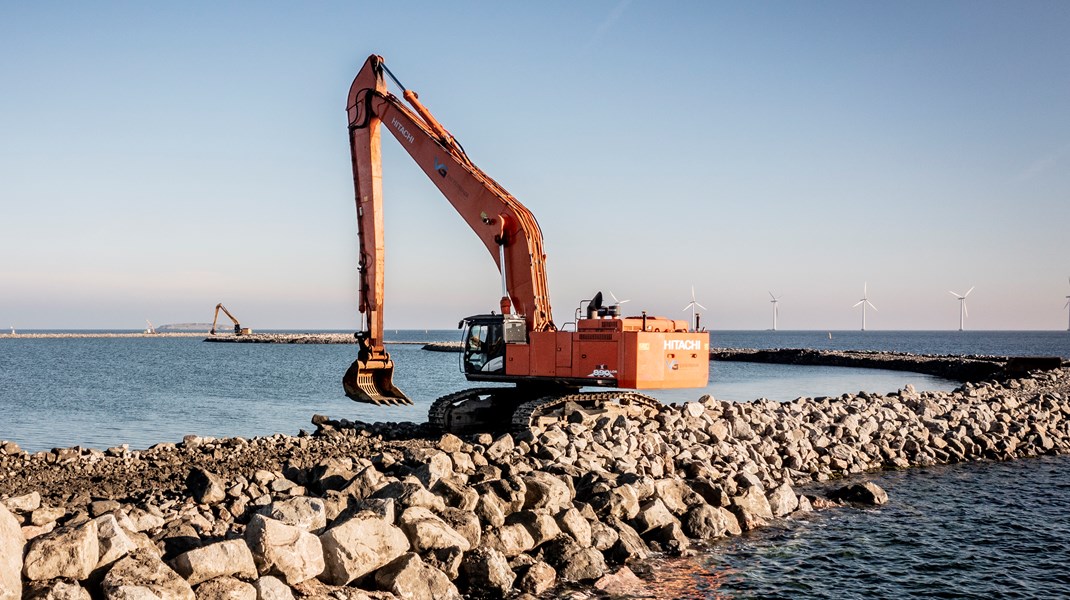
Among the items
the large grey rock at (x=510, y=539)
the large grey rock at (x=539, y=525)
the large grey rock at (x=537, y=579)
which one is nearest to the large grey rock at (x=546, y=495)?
the large grey rock at (x=539, y=525)

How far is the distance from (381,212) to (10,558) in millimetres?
13408

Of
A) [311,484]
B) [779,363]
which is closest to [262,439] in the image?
[311,484]

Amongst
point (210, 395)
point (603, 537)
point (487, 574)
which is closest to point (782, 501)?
point (603, 537)

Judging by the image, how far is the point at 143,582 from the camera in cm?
658

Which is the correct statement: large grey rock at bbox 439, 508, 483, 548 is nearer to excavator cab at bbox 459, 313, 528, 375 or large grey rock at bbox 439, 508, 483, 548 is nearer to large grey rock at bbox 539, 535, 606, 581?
large grey rock at bbox 539, 535, 606, 581

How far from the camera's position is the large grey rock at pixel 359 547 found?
7.75 m

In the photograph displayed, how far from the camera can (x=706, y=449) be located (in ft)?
48.2

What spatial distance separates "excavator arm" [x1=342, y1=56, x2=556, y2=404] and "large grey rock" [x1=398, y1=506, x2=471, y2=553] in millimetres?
7817

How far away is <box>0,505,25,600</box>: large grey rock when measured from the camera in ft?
20.2

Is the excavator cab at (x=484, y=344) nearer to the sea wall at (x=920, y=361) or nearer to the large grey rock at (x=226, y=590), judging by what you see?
the large grey rock at (x=226, y=590)

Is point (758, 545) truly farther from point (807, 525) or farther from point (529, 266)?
point (529, 266)

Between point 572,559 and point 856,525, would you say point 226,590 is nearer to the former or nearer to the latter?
point 572,559

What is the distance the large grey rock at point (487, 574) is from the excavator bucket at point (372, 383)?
32.7 ft

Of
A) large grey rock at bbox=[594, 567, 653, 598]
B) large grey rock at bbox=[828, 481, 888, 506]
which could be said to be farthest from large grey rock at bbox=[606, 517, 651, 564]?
large grey rock at bbox=[828, 481, 888, 506]
